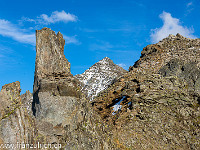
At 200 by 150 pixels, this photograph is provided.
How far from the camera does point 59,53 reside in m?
20.8

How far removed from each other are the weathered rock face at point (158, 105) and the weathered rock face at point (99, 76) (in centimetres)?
1222

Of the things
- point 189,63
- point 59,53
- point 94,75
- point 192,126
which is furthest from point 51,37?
point 94,75

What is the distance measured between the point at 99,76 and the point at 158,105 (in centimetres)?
2755

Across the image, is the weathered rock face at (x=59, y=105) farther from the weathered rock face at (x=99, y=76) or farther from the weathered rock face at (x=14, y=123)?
the weathered rock face at (x=99, y=76)

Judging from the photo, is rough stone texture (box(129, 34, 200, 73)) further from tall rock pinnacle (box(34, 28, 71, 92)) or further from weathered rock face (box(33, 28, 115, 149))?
tall rock pinnacle (box(34, 28, 71, 92))

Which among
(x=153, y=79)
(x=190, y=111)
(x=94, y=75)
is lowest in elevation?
(x=190, y=111)

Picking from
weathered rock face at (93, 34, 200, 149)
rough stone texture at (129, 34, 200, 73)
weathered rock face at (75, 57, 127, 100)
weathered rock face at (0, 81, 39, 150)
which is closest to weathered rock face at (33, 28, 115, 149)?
weathered rock face at (0, 81, 39, 150)

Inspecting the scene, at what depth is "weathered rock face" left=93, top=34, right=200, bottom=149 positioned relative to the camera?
2467 cm

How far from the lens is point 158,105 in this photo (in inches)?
1115

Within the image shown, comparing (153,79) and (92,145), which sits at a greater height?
(153,79)

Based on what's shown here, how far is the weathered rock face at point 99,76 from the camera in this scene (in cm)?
4944

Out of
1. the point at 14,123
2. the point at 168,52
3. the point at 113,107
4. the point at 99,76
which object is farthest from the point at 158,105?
the point at 99,76

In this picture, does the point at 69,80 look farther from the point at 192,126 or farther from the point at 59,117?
the point at 192,126

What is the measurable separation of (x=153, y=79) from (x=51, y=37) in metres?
17.9
